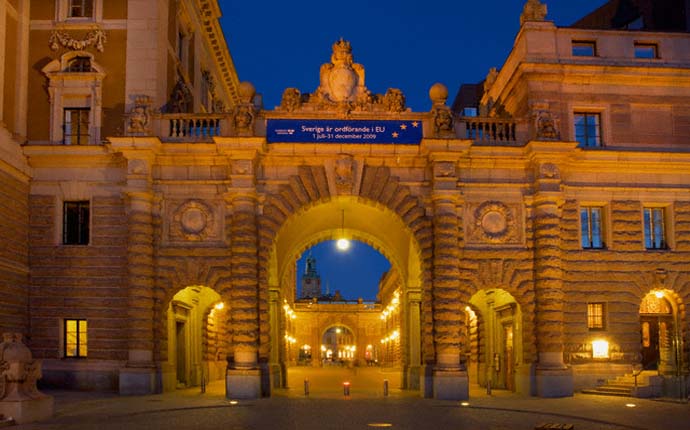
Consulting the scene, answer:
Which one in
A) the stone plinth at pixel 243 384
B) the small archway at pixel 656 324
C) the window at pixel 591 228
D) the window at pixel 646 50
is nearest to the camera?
the stone plinth at pixel 243 384

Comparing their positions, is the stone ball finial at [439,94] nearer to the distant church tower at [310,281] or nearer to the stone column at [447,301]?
the stone column at [447,301]

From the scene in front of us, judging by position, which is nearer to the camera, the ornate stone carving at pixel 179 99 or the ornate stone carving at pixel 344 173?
the ornate stone carving at pixel 344 173

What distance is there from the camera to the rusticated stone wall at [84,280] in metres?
33.5

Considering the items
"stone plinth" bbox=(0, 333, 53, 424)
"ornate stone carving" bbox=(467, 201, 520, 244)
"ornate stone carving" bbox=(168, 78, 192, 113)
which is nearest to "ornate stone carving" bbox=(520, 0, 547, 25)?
"ornate stone carving" bbox=(467, 201, 520, 244)

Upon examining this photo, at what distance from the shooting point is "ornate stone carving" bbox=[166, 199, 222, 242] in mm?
33688

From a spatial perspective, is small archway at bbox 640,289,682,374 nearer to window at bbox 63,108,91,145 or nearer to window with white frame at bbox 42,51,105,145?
window with white frame at bbox 42,51,105,145

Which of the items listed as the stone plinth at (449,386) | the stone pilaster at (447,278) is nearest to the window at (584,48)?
the stone pilaster at (447,278)

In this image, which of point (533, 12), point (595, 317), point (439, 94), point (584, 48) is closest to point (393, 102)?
point (439, 94)

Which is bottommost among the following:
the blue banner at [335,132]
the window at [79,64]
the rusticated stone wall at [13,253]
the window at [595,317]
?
the window at [595,317]

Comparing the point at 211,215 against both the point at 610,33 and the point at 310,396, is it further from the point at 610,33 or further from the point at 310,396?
the point at 610,33

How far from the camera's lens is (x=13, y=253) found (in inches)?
1283

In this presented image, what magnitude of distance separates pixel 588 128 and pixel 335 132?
1077 cm

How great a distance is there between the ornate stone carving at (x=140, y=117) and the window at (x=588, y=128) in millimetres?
17438

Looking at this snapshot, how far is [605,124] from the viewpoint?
117 feet
